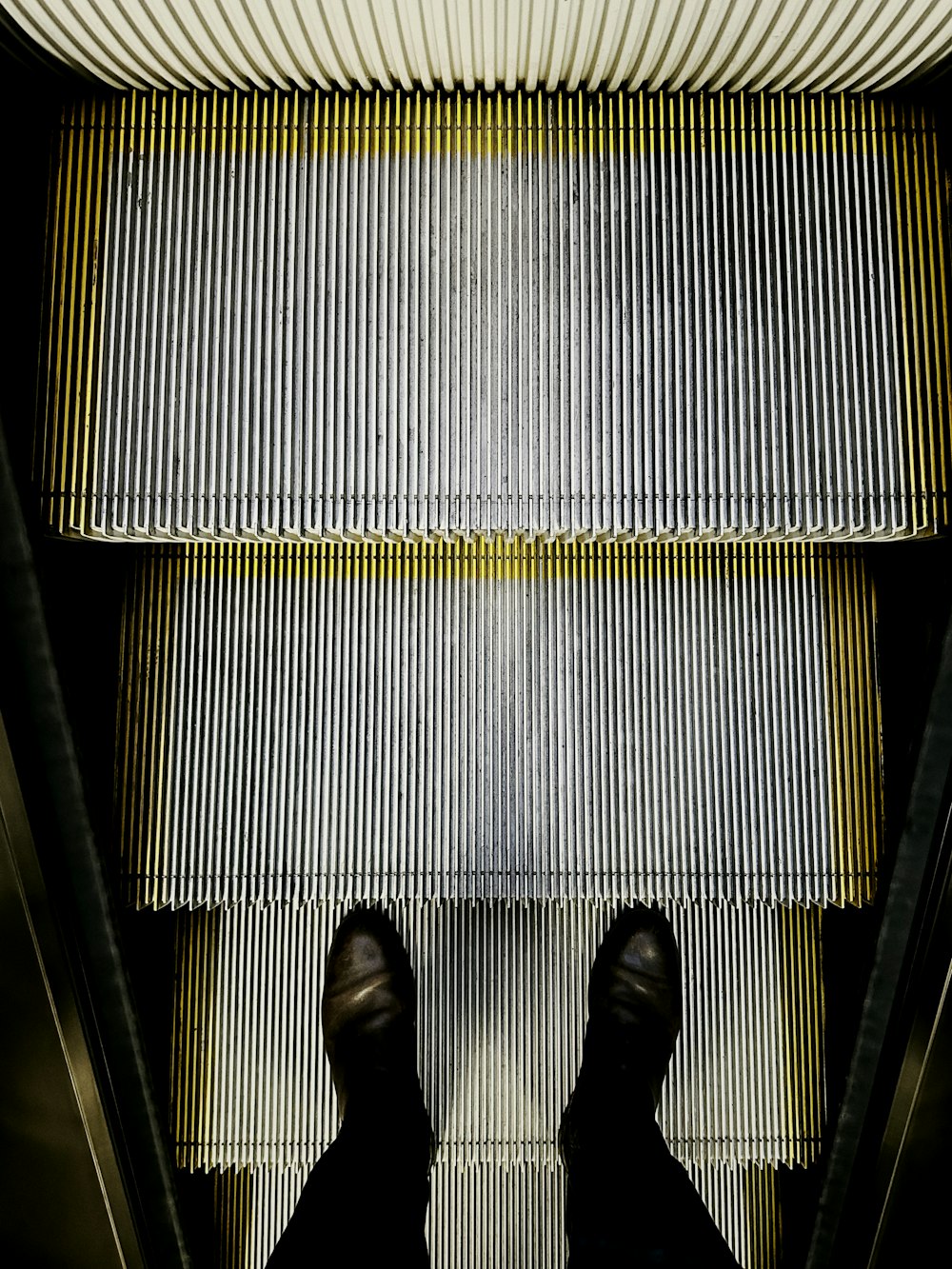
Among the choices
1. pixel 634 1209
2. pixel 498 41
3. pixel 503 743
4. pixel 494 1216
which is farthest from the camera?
pixel 494 1216

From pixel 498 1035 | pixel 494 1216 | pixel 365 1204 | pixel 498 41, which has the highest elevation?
pixel 498 41

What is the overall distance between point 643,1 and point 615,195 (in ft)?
1.24

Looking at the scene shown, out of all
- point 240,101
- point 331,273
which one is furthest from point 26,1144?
point 240,101

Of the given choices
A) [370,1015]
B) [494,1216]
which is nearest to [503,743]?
[370,1015]

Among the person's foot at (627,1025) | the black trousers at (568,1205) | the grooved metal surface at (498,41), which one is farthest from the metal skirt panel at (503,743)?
the grooved metal surface at (498,41)

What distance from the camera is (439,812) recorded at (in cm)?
230

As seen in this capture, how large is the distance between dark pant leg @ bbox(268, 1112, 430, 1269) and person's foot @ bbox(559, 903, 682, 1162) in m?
0.46

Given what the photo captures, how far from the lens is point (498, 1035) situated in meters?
2.58

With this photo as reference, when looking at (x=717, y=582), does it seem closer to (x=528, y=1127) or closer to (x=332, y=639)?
(x=332, y=639)

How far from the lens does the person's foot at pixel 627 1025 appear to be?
7.50 ft

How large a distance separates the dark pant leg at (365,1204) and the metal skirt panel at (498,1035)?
1.28 feet

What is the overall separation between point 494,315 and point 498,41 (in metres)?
0.58

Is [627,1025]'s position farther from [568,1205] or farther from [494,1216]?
[494,1216]

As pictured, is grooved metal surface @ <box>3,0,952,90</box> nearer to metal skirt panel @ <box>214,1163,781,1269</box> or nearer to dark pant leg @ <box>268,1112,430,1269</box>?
dark pant leg @ <box>268,1112,430,1269</box>
